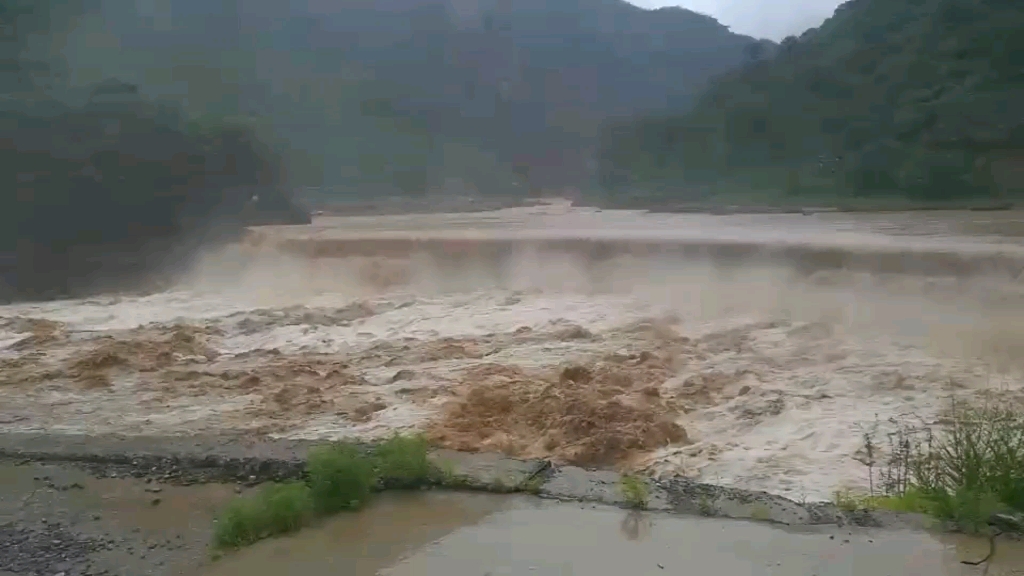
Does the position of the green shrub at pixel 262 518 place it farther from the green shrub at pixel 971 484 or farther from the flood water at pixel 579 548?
the green shrub at pixel 971 484

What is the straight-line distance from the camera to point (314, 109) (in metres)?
47.0

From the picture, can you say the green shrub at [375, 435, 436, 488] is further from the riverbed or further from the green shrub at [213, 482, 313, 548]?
the riverbed

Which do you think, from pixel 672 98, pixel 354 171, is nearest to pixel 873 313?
pixel 672 98

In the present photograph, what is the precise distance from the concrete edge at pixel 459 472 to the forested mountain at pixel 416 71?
3341cm

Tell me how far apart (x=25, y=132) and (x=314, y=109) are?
2534 cm

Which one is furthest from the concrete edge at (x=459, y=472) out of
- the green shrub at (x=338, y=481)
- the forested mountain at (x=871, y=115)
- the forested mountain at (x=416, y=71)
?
the forested mountain at (x=416, y=71)

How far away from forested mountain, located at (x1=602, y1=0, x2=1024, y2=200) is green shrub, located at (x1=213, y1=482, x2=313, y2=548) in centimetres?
2232

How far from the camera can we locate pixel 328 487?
4.71 m

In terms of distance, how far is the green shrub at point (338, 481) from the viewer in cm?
467

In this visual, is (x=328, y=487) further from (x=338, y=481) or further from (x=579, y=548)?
(x=579, y=548)

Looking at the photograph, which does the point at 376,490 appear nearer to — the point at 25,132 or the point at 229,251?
the point at 229,251

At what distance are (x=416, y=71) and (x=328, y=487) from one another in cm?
5117

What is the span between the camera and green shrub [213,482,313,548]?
171 inches

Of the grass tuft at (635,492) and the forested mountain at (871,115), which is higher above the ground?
the forested mountain at (871,115)
